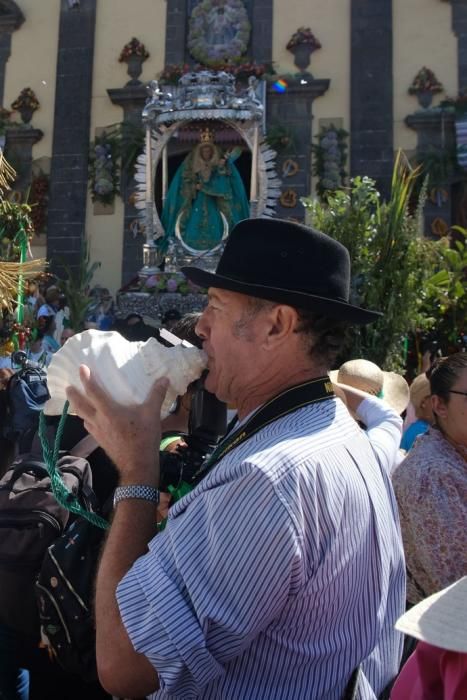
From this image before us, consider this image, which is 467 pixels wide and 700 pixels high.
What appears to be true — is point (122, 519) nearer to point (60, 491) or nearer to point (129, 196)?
point (60, 491)

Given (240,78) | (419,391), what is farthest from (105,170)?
(419,391)

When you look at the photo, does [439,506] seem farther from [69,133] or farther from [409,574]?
[69,133]

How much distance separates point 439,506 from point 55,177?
13491 millimetres

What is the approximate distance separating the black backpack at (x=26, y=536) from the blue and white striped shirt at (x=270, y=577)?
0.96 metres

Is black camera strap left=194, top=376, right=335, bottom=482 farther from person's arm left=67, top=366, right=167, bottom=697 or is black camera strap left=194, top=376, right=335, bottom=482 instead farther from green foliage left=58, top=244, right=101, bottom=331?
green foliage left=58, top=244, right=101, bottom=331

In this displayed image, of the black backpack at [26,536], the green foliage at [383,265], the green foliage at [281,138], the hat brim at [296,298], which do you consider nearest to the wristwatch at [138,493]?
the hat brim at [296,298]

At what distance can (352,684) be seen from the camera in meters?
1.34

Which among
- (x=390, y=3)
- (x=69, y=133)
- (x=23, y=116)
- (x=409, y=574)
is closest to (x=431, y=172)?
(x=390, y=3)

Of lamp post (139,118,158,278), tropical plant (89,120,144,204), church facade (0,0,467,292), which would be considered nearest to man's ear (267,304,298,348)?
lamp post (139,118,158,278)

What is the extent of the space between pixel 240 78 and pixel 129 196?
323 centimetres

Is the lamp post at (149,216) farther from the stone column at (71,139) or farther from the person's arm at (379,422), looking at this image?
the person's arm at (379,422)

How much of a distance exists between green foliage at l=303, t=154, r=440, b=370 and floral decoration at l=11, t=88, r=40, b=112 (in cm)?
971

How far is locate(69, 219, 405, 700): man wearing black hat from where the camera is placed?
1.17m

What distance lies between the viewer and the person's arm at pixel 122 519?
1.22 metres
